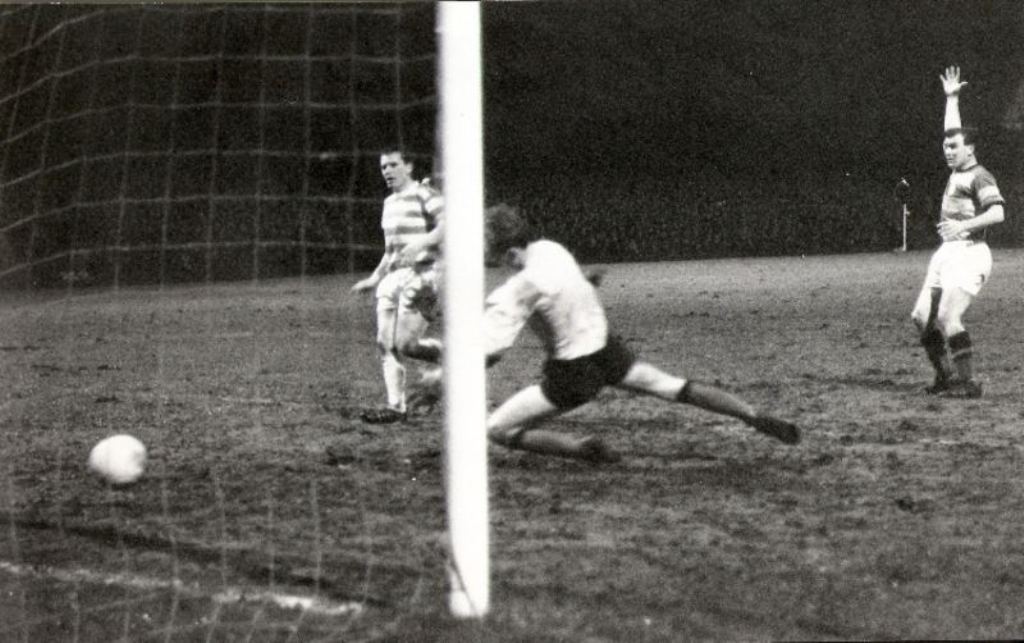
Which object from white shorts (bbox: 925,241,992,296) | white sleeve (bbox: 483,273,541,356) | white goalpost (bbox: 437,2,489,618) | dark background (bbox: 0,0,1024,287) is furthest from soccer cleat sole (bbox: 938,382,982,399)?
dark background (bbox: 0,0,1024,287)

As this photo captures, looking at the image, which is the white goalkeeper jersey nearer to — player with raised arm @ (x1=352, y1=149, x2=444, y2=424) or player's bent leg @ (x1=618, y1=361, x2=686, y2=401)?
player's bent leg @ (x1=618, y1=361, x2=686, y2=401)

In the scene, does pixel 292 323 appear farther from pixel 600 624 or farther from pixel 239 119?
pixel 600 624

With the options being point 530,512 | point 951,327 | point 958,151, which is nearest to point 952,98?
point 958,151

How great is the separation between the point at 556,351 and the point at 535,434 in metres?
0.42

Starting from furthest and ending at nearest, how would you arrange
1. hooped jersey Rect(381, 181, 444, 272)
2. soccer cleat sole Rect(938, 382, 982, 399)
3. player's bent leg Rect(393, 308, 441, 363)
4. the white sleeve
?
soccer cleat sole Rect(938, 382, 982, 399), hooped jersey Rect(381, 181, 444, 272), player's bent leg Rect(393, 308, 441, 363), the white sleeve

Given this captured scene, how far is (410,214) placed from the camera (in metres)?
8.76

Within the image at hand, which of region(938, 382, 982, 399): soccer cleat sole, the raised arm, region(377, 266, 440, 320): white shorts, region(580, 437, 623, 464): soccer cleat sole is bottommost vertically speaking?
region(938, 382, 982, 399): soccer cleat sole

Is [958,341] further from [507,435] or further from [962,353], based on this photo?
[507,435]

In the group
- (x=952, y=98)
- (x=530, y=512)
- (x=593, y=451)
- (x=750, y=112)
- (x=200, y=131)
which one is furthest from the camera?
(x=750, y=112)

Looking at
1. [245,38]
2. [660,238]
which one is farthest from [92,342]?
[660,238]

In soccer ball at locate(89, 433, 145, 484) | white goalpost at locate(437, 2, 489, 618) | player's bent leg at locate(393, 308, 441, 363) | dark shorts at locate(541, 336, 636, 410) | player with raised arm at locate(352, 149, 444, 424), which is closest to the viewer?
white goalpost at locate(437, 2, 489, 618)

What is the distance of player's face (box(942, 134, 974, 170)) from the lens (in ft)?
32.1

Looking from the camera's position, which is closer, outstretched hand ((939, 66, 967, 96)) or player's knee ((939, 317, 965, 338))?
player's knee ((939, 317, 965, 338))

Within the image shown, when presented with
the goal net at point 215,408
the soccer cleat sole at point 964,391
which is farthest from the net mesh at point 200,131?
the soccer cleat sole at point 964,391
